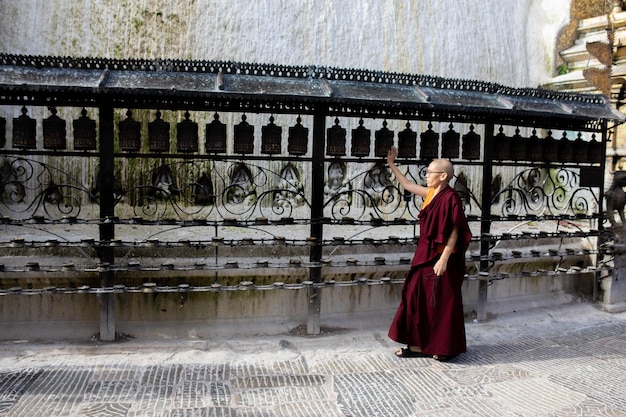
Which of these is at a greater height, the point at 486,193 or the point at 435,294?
the point at 486,193

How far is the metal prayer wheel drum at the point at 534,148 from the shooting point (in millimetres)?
A: 5203

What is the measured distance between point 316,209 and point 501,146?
78.1 inches

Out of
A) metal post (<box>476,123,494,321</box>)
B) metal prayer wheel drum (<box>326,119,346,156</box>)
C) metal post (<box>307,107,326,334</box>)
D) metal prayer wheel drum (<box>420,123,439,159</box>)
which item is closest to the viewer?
metal post (<box>307,107,326,334</box>)

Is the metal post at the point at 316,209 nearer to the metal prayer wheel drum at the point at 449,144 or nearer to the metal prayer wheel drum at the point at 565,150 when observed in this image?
the metal prayer wheel drum at the point at 449,144

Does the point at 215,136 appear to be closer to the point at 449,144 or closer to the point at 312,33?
the point at 449,144

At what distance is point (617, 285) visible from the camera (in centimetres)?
562

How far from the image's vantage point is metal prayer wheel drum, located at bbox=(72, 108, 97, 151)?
13.4 feet

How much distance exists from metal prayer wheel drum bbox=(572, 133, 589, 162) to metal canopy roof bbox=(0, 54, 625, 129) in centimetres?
88

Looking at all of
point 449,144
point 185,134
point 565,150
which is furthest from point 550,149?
point 185,134

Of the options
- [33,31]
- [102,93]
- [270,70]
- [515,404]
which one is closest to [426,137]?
[270,70]

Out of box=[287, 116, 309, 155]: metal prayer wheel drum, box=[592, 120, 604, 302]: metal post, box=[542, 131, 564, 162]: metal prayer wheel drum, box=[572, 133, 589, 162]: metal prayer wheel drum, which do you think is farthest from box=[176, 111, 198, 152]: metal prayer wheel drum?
box=[592, 120, 604, 302]: metal post

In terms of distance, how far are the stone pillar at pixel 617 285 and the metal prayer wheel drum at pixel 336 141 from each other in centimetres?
321

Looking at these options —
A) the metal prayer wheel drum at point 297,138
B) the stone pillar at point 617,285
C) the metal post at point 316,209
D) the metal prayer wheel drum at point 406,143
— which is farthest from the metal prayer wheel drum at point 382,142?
the stone pillar at point 617,285

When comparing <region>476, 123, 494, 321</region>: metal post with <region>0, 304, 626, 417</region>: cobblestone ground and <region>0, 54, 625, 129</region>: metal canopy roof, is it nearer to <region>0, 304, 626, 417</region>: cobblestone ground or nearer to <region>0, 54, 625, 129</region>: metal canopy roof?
<region>0, 54, 625, 129</region>: metal canopy roof
